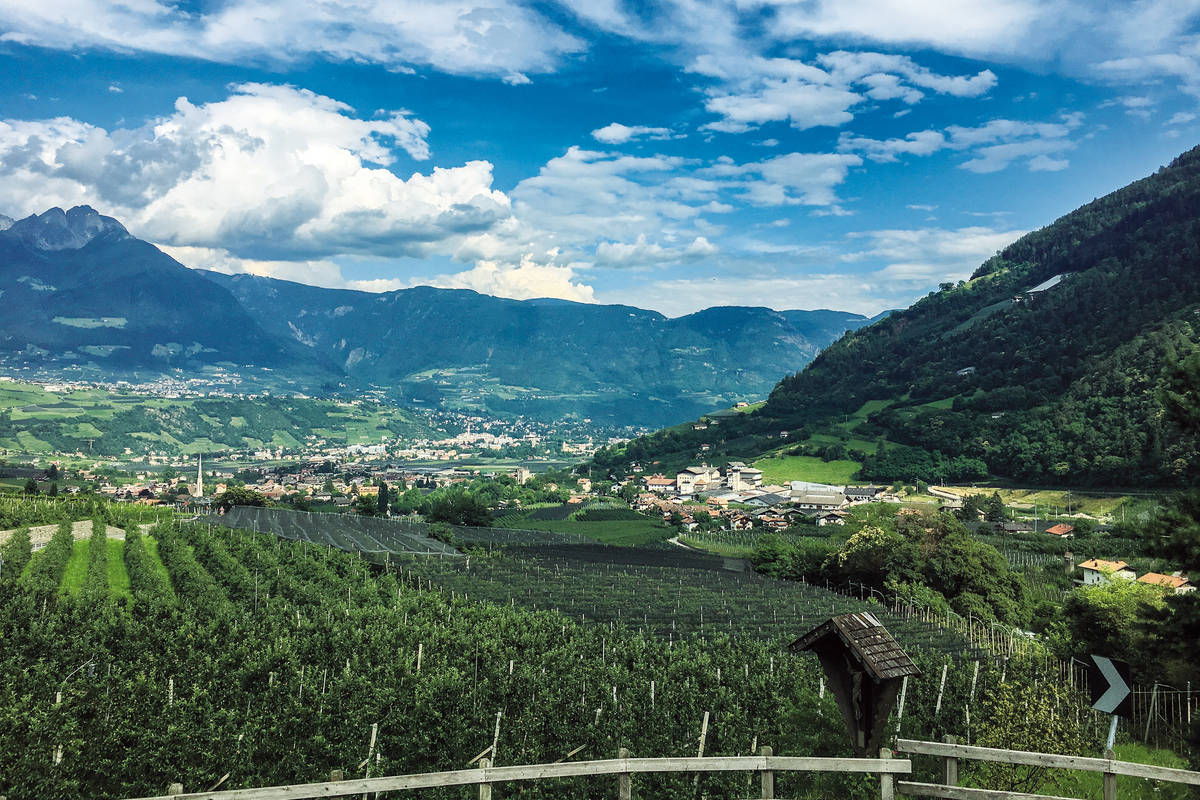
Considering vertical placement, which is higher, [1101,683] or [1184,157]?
[1184,157]

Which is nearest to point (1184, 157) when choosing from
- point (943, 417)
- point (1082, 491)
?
point (943, 417)

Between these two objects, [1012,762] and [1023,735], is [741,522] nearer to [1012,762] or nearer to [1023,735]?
[1023,735]

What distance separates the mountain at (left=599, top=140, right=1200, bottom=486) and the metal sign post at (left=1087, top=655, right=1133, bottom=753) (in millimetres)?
59827

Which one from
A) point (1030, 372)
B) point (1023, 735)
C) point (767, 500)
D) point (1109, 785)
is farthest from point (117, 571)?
point (1030, 372)

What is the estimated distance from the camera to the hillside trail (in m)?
43.3

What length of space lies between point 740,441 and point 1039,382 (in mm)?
47174

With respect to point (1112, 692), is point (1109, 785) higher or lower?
higher

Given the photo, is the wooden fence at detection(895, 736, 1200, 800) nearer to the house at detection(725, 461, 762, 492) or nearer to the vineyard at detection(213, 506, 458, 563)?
the vineyard at detection(213, 506, 458, 563)

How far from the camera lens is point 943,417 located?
386 ft

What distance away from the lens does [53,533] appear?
Answer: 1788 inches

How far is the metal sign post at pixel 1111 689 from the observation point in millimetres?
10945

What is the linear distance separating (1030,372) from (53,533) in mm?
124501

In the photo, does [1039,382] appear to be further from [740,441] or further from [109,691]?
[109,691]

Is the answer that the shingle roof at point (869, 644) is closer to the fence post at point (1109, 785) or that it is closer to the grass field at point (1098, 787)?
the fence post at point (1109, 785)
